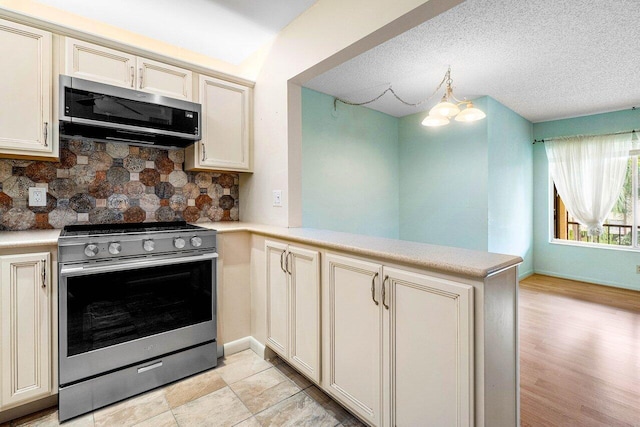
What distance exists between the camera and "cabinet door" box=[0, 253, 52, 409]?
58.5 inches

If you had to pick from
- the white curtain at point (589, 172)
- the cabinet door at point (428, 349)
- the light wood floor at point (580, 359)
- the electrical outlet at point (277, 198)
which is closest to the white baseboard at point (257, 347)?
the electrical outlet at point (277, 198)

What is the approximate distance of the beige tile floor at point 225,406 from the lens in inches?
61.9

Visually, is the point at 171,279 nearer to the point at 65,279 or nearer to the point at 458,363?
the point at 65,279

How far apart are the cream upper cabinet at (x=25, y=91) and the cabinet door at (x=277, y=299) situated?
1.48 metres

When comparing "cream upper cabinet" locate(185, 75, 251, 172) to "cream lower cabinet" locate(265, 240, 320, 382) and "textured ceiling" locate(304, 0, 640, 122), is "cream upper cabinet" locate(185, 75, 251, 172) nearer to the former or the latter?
"cream lower cabinet" locate(265, 240, 320, 382)

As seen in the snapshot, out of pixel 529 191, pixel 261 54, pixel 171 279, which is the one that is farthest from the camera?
pixel 529 191

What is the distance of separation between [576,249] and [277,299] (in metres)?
4.92

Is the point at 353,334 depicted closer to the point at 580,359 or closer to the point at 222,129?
the point at 222,129

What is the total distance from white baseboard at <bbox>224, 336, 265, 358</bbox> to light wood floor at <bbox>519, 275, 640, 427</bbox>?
65.9 inches

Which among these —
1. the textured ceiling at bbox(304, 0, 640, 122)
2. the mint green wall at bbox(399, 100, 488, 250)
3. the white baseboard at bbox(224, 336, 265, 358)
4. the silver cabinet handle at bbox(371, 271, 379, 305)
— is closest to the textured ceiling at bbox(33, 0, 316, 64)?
the textured ceiling at bbox(304, 0, 640, 122)

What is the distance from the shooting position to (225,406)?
1.69m

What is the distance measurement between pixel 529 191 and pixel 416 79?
117 inches

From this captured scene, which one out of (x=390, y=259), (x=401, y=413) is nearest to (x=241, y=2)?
(x=390, y=259)

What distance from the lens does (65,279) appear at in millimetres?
1575
